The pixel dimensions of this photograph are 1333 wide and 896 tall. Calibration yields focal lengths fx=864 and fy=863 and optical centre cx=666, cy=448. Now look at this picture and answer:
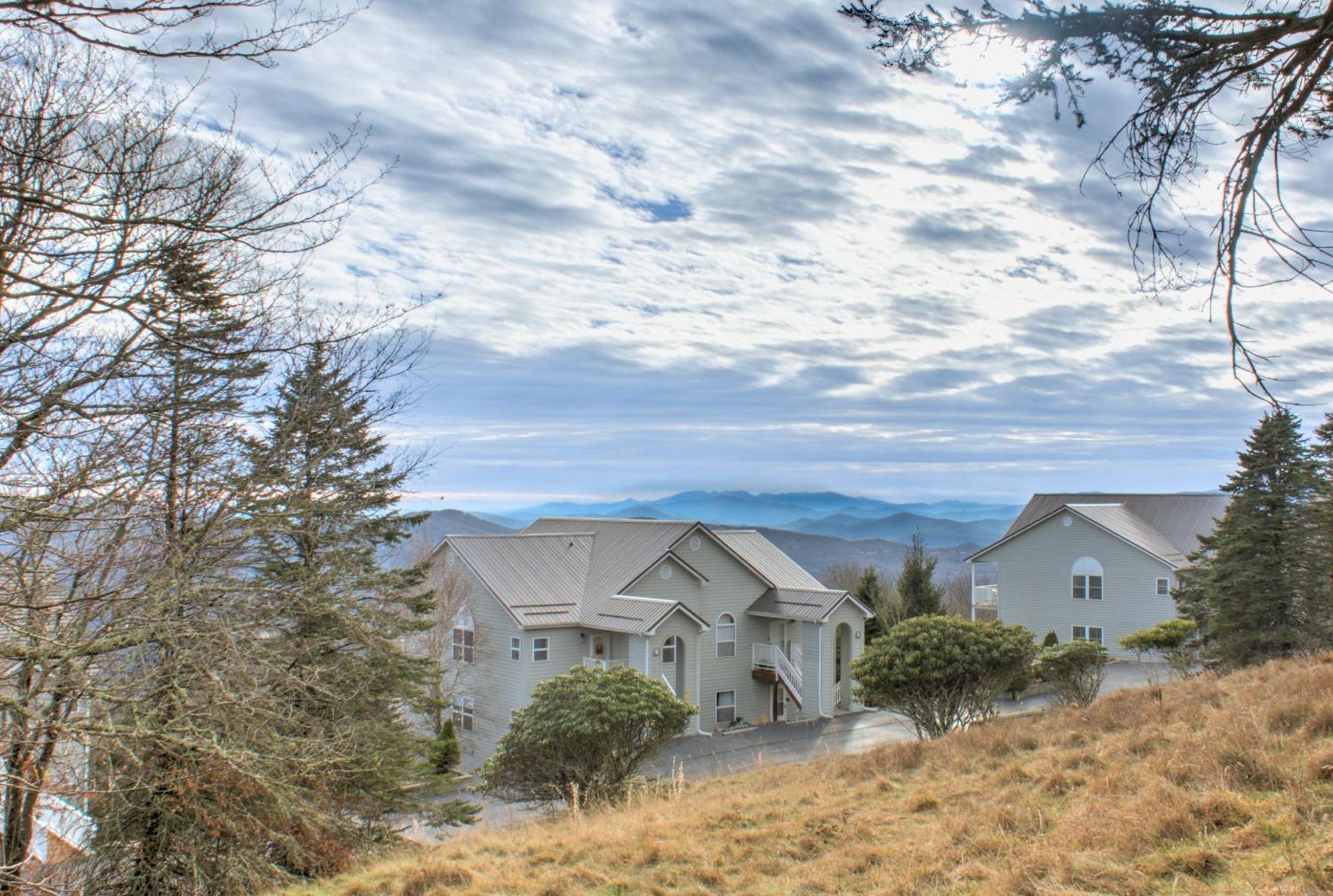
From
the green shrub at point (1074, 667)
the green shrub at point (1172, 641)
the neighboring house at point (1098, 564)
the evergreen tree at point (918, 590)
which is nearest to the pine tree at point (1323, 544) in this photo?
the green shrub at point (1172, 641)

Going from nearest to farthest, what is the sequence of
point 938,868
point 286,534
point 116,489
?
point 938,868 < point 116,489 < point 286,534

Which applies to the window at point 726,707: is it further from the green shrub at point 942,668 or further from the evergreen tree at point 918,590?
the green shrub at point 942,668

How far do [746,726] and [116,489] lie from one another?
24.5 metres

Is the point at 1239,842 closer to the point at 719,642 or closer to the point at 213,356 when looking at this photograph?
the point at 213,356

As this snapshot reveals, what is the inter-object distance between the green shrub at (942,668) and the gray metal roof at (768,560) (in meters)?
14.5

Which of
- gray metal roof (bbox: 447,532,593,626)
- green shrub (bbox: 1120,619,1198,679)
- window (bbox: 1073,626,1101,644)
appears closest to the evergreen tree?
window (bbox: 1073,626,1101,644)

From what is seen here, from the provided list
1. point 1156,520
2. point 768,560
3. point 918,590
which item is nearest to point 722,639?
point 768,560

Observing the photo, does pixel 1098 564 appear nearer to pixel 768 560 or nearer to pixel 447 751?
pixel 768 560

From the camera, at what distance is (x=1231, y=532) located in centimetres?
2452

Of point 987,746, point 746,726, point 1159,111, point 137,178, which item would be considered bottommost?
point 746,726

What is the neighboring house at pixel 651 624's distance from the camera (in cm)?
2731

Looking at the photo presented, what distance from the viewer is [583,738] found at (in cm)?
1369

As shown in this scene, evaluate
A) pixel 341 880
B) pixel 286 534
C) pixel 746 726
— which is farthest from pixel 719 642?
pixel 341 880

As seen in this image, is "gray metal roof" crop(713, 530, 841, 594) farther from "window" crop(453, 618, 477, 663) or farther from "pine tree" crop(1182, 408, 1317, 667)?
"pine tree" crop(1182, 408, 1317, 667)
